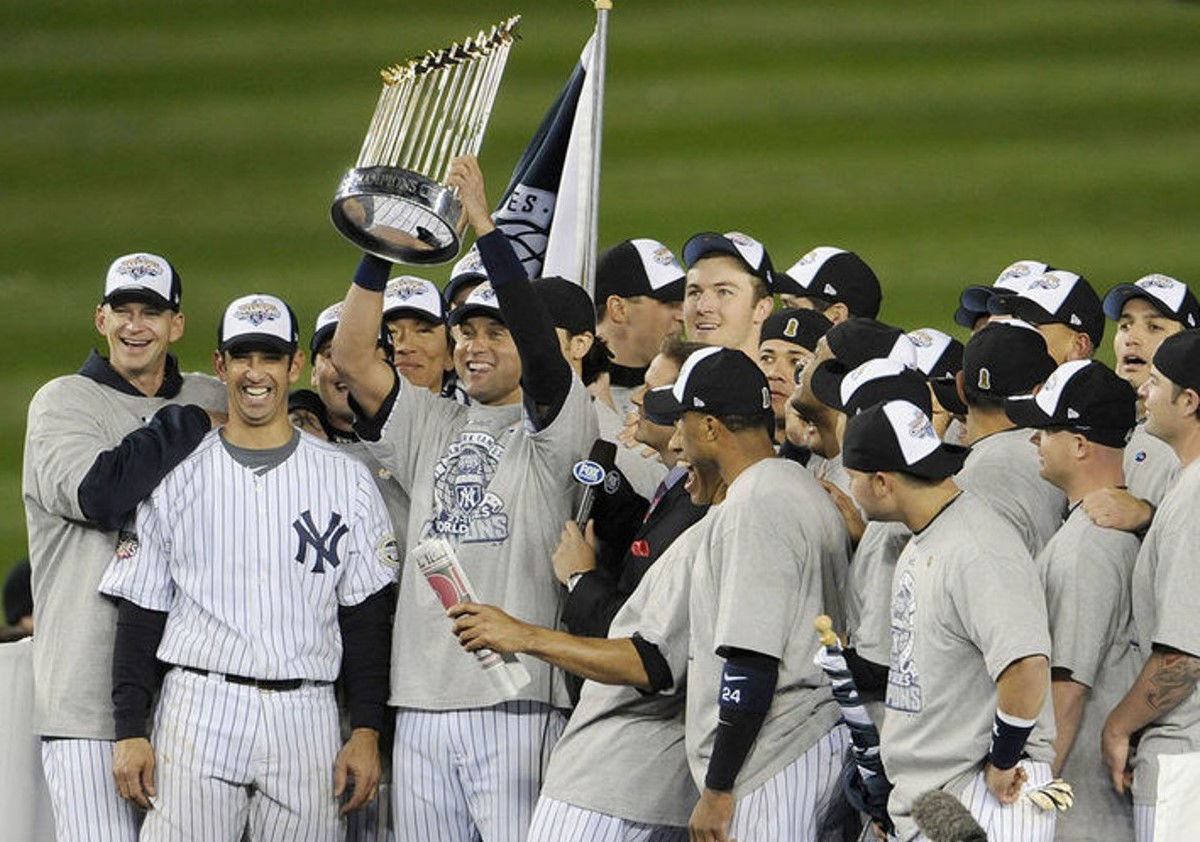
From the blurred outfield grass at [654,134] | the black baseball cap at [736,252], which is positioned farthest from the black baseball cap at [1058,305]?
the blurred outfield grass at [654,134]

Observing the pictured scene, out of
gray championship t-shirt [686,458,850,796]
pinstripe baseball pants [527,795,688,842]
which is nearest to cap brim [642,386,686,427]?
gray championship t-shirt [686,458,850,796]

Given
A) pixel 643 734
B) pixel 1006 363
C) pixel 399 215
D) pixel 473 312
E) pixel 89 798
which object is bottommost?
pixel 89 798

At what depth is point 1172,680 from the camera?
139 inches

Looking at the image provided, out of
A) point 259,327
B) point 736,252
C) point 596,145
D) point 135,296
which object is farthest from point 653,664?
point 596,145

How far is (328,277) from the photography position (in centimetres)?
817

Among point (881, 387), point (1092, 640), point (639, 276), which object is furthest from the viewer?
point (639, 276)

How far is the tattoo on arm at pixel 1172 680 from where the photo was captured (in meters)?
3.53

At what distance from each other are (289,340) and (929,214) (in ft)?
14.1

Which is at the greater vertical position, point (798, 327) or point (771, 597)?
point (798, 327)

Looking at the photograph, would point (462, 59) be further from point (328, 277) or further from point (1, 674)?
point (328, 277)

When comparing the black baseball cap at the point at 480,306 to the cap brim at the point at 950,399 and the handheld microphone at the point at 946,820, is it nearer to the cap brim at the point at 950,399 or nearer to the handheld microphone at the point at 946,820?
the cap brim at the point at 950,399

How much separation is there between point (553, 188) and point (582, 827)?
1913 mm

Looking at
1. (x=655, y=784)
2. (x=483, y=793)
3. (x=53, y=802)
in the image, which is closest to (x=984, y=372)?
(x=655, y=784)

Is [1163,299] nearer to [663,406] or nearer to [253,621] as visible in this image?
[663,406]
